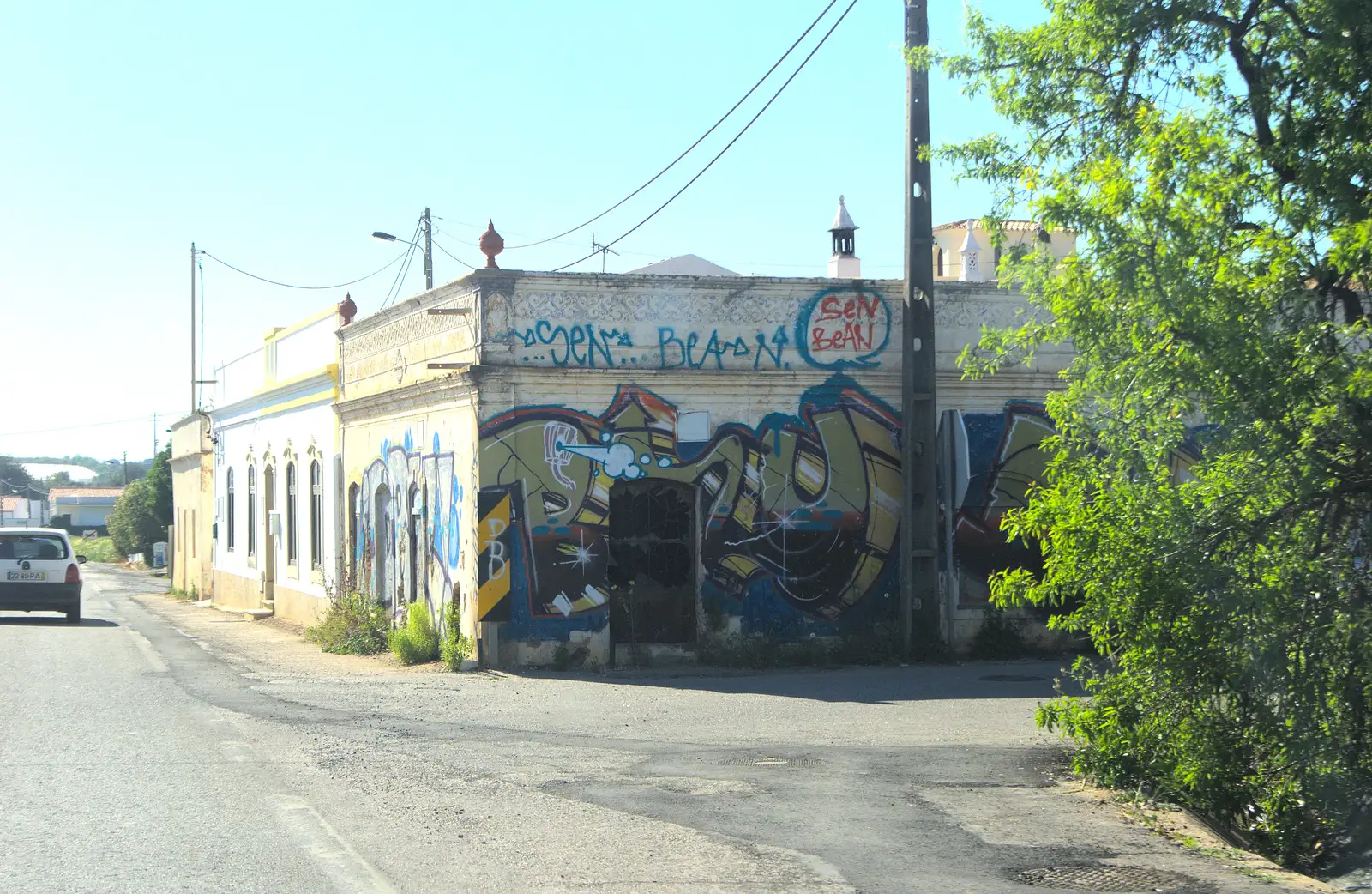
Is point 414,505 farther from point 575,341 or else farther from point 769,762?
point 769,762

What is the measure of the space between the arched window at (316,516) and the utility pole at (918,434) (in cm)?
1162

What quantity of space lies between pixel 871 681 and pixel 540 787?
257 inches

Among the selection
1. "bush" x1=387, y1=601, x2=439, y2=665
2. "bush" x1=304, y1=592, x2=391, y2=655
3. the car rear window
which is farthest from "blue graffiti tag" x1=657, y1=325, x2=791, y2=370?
the car rear window

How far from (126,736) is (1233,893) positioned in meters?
8.00

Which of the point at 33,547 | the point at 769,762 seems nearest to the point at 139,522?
the point at 33,547

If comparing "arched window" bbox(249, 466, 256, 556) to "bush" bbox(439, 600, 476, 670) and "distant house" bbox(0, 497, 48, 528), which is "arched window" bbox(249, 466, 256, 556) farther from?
"distant house" bbox(0, 497, 48, 528)

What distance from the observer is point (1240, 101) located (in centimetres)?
795

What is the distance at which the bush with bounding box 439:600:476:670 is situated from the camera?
15398 mm

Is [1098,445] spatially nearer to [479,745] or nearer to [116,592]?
[479,745]

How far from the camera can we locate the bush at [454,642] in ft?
50.5

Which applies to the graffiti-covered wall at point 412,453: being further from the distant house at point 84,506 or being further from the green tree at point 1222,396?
the distant house at point 84,506

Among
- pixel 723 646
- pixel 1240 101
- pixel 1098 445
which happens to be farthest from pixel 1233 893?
pixel 723 646

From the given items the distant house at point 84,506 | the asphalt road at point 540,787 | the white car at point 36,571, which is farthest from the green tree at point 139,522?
the asphalt road at point 540,787

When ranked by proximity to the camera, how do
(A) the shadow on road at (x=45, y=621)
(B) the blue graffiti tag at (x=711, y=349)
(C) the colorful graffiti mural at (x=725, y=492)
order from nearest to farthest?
(C) the colorful graffiti mural at (x=725, y=492)
(B) the blue graffiti tag at (x=711, y=349)
(A) the shadow on road at (x=45, y=621)
